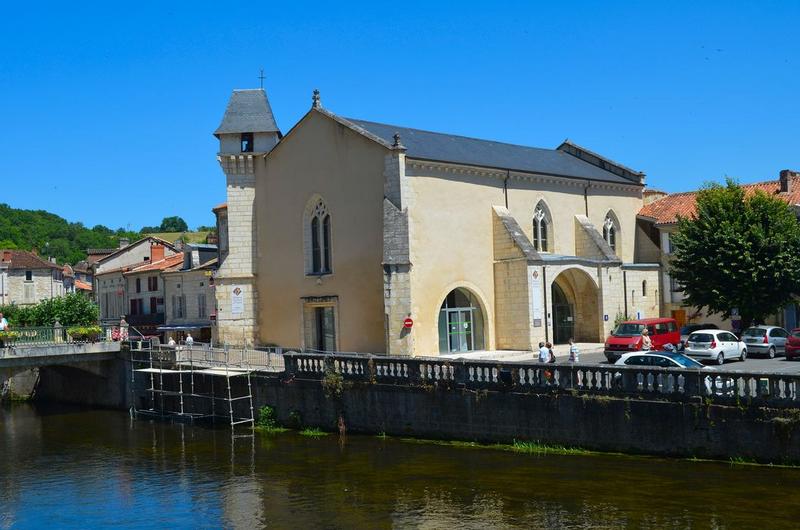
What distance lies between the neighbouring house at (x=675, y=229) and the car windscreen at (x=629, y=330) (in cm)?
926

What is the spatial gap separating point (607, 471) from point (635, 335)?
13110mm

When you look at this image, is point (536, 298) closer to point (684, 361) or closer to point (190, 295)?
point (684, 361)

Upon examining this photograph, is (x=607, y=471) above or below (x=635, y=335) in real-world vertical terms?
below

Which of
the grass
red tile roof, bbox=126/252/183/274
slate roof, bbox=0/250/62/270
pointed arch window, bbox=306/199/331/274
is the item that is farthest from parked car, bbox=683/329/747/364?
slate roof, bbox=0/250/62/270

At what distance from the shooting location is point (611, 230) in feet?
149

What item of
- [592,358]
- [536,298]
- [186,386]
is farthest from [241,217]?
[592,358]

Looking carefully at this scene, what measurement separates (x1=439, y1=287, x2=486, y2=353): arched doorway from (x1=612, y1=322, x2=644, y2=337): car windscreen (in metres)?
6.00

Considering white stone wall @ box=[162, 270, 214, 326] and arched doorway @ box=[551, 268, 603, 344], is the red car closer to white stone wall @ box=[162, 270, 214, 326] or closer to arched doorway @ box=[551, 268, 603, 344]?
arched doorway @ box=[551, 268, 603, 344]

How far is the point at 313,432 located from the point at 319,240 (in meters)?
11.9

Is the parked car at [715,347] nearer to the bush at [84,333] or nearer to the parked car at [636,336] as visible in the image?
the parked car at [636,336]

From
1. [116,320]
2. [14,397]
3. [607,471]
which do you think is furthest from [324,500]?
[116,320]

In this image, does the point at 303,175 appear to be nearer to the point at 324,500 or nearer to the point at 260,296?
the point at 260,296

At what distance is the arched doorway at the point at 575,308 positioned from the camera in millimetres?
40125

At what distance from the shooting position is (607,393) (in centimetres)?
2100
